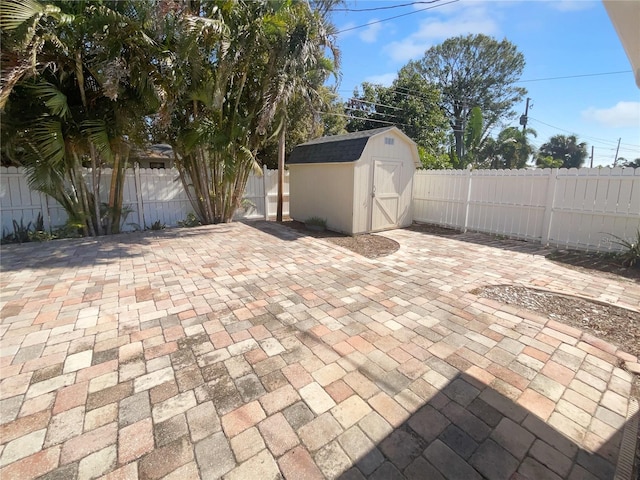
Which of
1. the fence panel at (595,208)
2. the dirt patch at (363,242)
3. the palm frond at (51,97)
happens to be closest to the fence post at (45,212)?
the palm frond at (51,97)

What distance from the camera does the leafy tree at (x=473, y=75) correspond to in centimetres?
2505

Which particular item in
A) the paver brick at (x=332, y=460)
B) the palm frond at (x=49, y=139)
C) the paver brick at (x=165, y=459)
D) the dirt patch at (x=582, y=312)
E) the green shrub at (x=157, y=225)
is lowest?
the paver brick at (x=332, y=460)

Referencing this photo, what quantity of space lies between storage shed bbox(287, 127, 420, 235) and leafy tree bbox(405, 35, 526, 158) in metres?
19.4

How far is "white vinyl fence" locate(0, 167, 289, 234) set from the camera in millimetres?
6879

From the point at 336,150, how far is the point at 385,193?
1.79 m

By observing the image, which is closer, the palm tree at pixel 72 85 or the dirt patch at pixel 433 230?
the palm tree at pixel 72 85

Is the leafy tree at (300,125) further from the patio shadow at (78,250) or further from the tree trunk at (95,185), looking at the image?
the patio shadow at (78,250)

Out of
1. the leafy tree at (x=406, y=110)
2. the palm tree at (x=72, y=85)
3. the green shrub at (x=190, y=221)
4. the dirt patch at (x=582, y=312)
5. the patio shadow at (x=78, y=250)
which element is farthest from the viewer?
the leafy tree at (x=406, y=110)

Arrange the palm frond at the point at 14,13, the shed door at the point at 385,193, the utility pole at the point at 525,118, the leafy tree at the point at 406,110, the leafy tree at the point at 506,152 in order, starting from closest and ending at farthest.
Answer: the palm frond at the point at 14,13 → the shed door at the point at 385,193 → the leafy tree at the point at 406,110 → the utility pole at the point at 525,118 → the leafy tree at the point at 506,152

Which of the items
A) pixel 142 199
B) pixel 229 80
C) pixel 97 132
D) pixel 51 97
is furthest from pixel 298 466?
pixel 142 199

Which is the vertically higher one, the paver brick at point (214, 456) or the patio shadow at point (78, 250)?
the patio shadow at point (78, 250)

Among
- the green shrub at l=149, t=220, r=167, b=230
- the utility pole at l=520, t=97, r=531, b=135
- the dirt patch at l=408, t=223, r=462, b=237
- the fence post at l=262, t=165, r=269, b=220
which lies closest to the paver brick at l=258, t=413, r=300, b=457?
the dirt patch at l=408, t=223, r=462, b=237

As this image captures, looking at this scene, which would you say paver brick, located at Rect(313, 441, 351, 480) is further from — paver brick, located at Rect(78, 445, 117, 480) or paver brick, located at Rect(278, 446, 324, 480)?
paver brick, located at Rect(78, 445, 117, 480)

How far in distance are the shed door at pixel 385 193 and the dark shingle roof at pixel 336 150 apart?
0.67 meters
